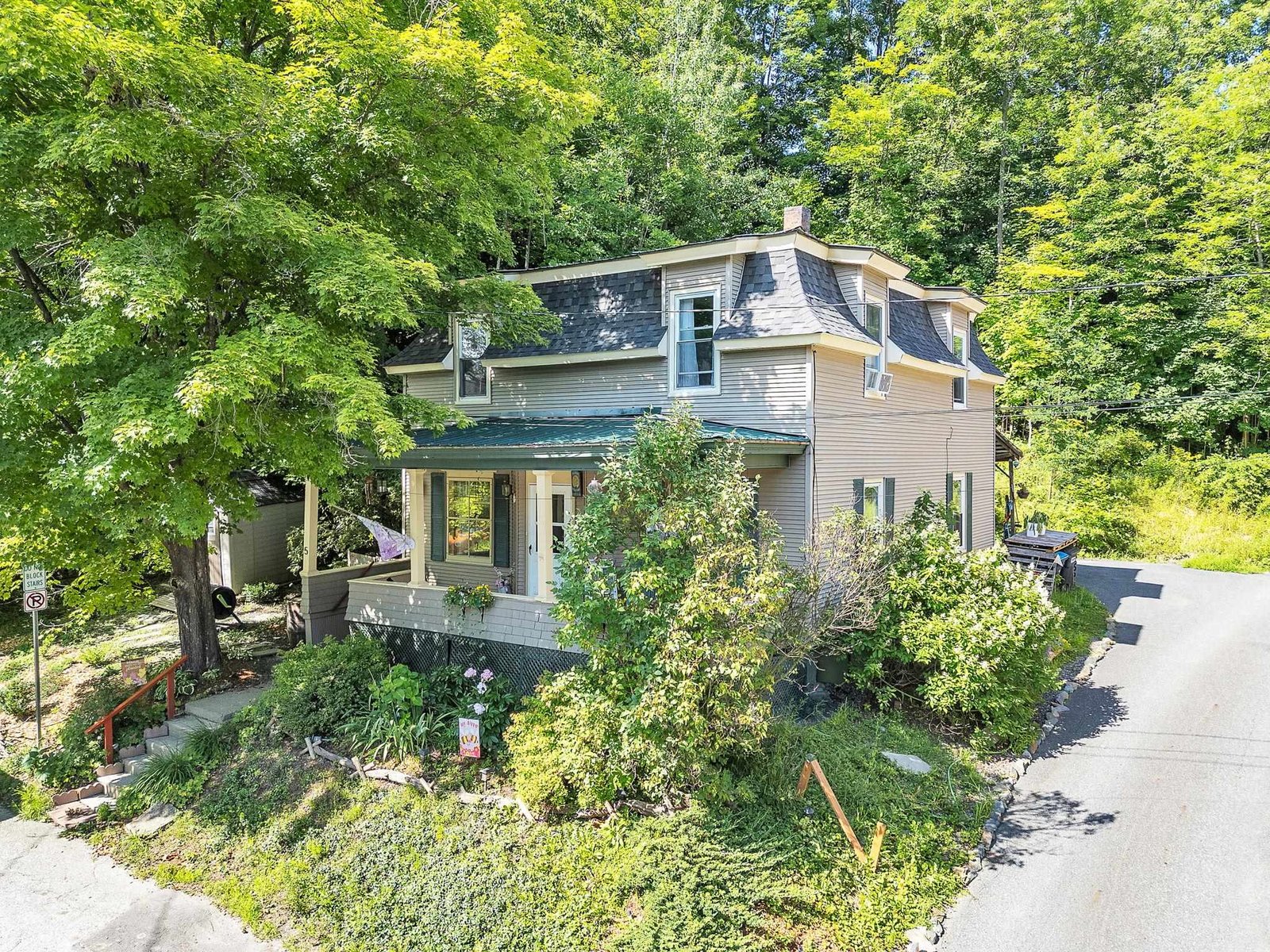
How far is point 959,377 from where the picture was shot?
1717 cm

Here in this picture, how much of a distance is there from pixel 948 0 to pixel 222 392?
34049 mm

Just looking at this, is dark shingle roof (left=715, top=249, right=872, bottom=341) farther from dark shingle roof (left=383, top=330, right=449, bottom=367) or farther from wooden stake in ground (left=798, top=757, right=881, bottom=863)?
wooden stake in ground (left=798, top=757, right=881, bottom=863)

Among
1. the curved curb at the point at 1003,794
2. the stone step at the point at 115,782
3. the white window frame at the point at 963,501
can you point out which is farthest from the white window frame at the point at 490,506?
the white window frame at the point at 963,501

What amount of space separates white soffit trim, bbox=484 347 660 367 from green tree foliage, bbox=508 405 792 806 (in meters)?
4.92

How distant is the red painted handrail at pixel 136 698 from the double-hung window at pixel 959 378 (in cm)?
1715

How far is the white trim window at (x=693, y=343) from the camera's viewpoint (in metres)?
12.7

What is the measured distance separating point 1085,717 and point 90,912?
13.4 meters

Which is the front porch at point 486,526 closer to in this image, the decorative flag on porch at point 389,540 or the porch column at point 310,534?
the porch column at point 310,534

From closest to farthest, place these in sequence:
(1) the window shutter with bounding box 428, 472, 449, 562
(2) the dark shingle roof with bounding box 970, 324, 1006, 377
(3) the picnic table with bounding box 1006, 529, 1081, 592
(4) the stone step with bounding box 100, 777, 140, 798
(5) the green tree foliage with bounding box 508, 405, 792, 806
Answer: (5) the green tree foliage with bounding box 508, 405, 792, 806, (4) the stone step with bounding box 100, 777, 140, 798, (1) the window shutter with bounding box 428, 472, 449, 562, (3) the picnic table with bounding box 1006, 529, 1081, 592, (2) the dark shingle roof with bounding box 970, 324, 1006, 377

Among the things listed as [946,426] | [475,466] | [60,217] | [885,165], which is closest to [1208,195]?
[885,165]

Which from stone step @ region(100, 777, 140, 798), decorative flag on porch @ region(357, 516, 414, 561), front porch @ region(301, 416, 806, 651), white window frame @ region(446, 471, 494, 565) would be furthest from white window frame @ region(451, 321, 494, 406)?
stone step @ region(100, 777, 140, 798)

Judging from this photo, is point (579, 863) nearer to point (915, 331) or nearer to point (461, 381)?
point (461, 381)

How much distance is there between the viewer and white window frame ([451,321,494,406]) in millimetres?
14875

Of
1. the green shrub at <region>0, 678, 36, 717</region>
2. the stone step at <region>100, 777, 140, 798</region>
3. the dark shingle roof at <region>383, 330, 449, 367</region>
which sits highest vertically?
the dark shingle roof at <region>383, 330, 449, 367</region>
